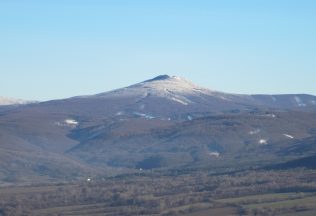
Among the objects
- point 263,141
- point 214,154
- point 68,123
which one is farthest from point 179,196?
point 68,123

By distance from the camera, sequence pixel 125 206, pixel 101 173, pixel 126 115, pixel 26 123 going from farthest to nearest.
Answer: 1. pixel 126 115
2. pixel 26 123
3. pixel 101 173
4. pixel 125 206

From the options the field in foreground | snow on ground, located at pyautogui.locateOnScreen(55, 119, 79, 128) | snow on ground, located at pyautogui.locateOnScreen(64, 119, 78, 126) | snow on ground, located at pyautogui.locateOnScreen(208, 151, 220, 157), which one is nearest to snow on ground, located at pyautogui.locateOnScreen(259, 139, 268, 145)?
snow on ground, located at pyautogui.locateOnScreen(208, 151, 220, 157)

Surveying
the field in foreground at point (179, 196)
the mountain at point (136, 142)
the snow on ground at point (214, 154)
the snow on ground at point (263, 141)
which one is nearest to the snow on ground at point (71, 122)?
the mountain at point (136, 142)

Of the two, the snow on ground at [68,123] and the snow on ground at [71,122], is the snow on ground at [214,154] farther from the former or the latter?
the snow on ground at [71,122]

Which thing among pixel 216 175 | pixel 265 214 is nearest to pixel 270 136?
pixel 216 175

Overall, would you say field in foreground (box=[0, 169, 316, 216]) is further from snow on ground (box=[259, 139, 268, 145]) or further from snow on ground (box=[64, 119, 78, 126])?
snow on ground (box=[64, 119, 78, 126])

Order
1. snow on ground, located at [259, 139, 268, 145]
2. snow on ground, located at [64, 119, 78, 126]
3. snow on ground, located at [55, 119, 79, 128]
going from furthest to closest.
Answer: snow on ground, located at [64, 119, 78, 126], snow on ground, located at [55, 119, 79, 128], snow on ground, located at [259, 139, 268, 145]

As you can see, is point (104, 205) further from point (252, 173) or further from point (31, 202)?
point (252, 173)

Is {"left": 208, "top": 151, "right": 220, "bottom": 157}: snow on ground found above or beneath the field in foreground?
above
